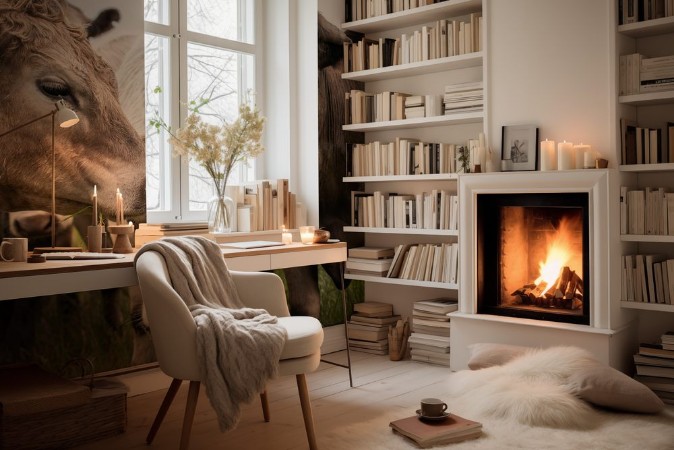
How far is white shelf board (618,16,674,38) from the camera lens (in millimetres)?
3736

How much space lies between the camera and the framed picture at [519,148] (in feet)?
13.7

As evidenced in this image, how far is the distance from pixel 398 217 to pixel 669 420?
209cm

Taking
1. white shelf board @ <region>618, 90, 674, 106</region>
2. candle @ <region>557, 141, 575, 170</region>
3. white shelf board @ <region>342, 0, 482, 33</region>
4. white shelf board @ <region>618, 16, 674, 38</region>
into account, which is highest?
white shelf board @ <region>342, 0, 482, 33</region>

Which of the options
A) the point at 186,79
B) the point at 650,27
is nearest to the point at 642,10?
the point at 650,27

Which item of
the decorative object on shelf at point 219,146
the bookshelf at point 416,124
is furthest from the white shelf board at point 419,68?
the decorative object on shelf at point 219,146

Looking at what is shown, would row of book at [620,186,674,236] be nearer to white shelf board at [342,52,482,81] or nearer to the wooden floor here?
white shelf board at [342,52,482,81]

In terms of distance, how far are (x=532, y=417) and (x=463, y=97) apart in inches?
81.4

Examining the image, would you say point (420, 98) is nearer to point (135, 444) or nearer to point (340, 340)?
point (340, 340)

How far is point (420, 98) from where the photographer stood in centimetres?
479

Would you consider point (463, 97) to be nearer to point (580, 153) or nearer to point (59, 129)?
point (580, 153)

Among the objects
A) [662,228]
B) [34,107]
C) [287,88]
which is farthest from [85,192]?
[662,228]

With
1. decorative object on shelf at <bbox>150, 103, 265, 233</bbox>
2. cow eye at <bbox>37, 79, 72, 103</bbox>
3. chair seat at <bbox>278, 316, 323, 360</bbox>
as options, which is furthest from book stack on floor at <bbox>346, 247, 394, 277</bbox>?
cow eye at <bbox>37, 79, 72, 103</bbox>

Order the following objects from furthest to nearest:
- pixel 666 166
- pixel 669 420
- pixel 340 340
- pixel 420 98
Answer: pixel 340 340 → pixel 420 98 → pixel 666 166 → pixel 669 420

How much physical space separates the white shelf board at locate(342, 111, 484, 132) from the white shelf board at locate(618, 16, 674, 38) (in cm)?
93
